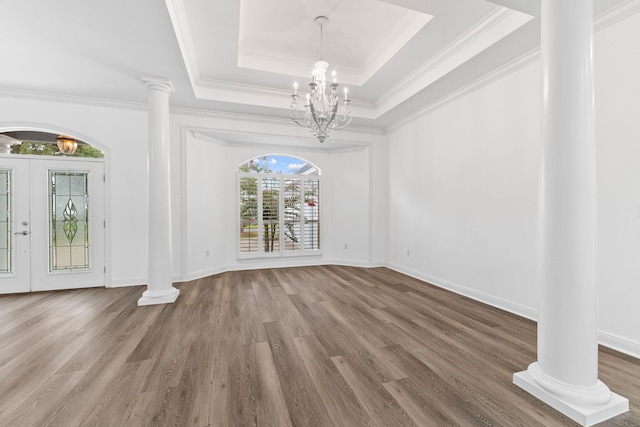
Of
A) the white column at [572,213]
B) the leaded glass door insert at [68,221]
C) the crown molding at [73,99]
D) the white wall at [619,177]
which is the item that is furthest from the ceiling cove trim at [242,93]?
the white wall at [619,177]

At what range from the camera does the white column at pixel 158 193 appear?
3.70m

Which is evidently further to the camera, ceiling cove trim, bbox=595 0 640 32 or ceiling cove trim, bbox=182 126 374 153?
ceiling cove trim, bbox=182 126 374 153

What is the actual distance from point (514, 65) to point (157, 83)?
454 cm

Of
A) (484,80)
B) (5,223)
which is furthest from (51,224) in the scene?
(484,80)

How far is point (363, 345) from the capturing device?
248cm

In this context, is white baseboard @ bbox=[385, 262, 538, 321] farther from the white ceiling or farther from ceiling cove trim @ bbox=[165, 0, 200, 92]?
ceiling cove trim @ bbox=[165, 0, 200, 92]

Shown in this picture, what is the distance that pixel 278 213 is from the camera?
6121 millimetres

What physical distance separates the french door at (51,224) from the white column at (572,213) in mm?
5711

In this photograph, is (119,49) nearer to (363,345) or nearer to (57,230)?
(57,230)

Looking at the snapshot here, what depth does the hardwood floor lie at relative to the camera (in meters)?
1.64

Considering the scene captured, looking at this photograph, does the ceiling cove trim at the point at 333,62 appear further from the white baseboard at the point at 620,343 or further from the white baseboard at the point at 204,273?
the white baseboard at the point at 620,343

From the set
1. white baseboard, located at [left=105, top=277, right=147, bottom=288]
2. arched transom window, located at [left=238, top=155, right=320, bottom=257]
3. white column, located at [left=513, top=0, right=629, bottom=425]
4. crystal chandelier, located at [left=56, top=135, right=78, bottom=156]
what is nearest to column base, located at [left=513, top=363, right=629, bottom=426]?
white column, located at [left=513, top=0, right=629, bottom=425]

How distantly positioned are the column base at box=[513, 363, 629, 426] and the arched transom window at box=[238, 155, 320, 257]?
4.83 meters

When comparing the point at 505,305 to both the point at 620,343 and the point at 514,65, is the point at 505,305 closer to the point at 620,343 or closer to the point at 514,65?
the point at 620,343
